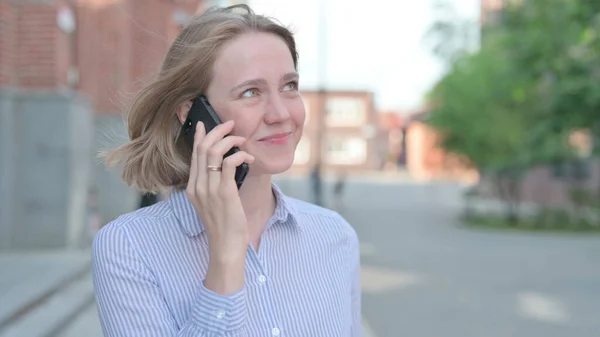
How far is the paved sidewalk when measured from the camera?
25.9 ft

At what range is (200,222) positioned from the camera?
6.09 feet

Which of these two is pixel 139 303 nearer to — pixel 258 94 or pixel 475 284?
pixel 258 94

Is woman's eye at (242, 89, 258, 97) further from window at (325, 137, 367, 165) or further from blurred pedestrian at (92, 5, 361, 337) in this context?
window at (325, 137, 367, 165)

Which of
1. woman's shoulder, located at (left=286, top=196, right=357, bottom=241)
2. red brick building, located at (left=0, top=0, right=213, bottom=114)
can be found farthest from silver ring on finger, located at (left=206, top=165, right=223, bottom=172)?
red brick building, located at (left=0, top=0, right=213, bottom=114)

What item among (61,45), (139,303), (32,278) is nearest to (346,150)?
(61,45)

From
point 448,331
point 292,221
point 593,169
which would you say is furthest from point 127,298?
point 593,169

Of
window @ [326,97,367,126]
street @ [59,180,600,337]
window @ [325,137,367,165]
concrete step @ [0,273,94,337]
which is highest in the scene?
window @ [326,97,367,126]

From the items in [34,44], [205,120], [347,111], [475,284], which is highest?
[347,111]

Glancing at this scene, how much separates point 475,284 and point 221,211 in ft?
36.2

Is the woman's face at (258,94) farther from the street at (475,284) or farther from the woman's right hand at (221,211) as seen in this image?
the street at (475,284)

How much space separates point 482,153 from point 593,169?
8.35 m

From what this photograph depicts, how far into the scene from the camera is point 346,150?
89062mm

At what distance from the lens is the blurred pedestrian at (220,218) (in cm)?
166

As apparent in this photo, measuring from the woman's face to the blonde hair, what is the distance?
0.03m
